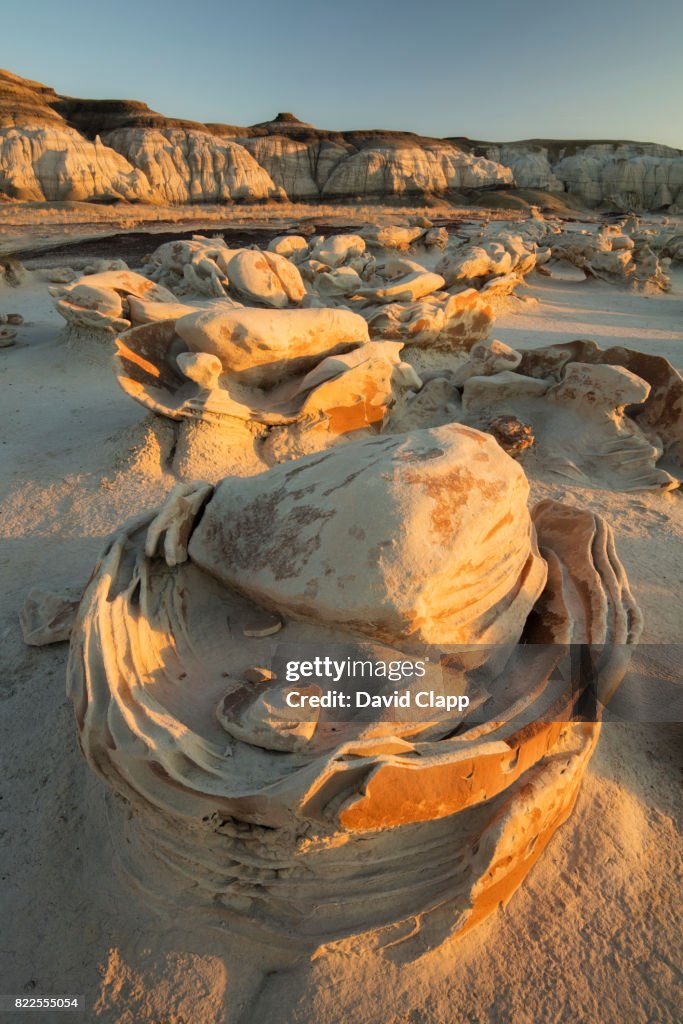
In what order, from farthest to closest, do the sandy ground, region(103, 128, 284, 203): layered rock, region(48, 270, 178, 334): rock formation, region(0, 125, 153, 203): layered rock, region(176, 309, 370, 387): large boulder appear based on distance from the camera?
region(103, 128, 284, 203): layered rock, region(0, 125, 153, 203): layered rock, region(48, 270, 178, 334): rock formation, region(176, 309, 370, 387): large boulder, the sandy ground

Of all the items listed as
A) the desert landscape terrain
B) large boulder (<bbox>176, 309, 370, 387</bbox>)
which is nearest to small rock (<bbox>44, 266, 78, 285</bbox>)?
large boulder (<bbox>176, 309, 370, 387</bbox>)

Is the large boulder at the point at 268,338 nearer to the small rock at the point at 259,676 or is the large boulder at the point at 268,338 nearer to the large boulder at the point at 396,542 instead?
the large boulder at the point at 396,542

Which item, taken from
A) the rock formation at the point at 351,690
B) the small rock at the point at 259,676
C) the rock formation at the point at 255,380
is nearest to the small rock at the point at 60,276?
the rock formation at the point at 255,380

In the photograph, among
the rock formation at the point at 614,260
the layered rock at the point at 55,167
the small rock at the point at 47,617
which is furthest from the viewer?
the layered rock at the point at 55,167

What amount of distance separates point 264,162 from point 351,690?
3450 centimetres

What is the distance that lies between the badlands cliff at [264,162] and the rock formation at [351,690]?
82.5 feet

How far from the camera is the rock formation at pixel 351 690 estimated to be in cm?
142

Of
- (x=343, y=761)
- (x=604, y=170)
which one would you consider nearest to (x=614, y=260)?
(x=343, y=761)

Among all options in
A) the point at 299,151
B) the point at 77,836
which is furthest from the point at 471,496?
the point at 299,151

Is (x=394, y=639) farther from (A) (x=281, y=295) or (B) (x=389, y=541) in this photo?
(A) (x=281, y=295)

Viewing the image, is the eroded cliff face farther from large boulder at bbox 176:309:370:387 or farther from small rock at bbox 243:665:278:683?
Result: small rock at bbox 243:665:278:683

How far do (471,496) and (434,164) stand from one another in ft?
117

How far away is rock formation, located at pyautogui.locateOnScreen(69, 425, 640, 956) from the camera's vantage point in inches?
55.8

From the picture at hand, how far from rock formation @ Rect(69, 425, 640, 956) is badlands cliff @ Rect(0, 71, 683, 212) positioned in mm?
25139
